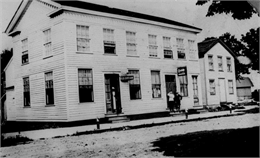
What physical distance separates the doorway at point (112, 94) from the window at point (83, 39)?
1890 millimetres

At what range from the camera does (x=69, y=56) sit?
12.4 metres

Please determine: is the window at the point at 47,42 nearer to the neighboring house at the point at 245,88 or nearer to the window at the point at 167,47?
the window at the point at 167,47

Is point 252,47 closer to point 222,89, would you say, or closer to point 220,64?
point 220,64

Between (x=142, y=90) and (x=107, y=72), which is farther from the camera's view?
(x=142, y=90)

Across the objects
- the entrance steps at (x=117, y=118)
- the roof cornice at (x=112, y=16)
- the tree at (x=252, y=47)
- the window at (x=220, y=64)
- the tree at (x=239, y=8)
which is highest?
the roof cornice at (x=112, y=16)

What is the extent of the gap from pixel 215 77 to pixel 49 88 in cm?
966

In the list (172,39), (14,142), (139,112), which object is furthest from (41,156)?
(172,39)

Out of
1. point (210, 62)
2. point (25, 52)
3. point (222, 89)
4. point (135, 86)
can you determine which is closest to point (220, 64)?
point (210, 62)

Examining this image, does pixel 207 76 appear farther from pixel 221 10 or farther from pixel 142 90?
pixel 221 10

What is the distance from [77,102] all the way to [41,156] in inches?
252

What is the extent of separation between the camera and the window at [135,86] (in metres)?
14.8

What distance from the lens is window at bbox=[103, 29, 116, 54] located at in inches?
542

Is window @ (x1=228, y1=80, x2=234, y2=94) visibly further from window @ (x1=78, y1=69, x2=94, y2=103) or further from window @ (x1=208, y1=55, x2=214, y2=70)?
window @ (x1=78, y1=69, x2=94, y2=103)

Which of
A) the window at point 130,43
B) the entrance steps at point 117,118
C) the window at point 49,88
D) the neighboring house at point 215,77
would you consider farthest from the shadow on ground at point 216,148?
the neighboring house at point 215,77
